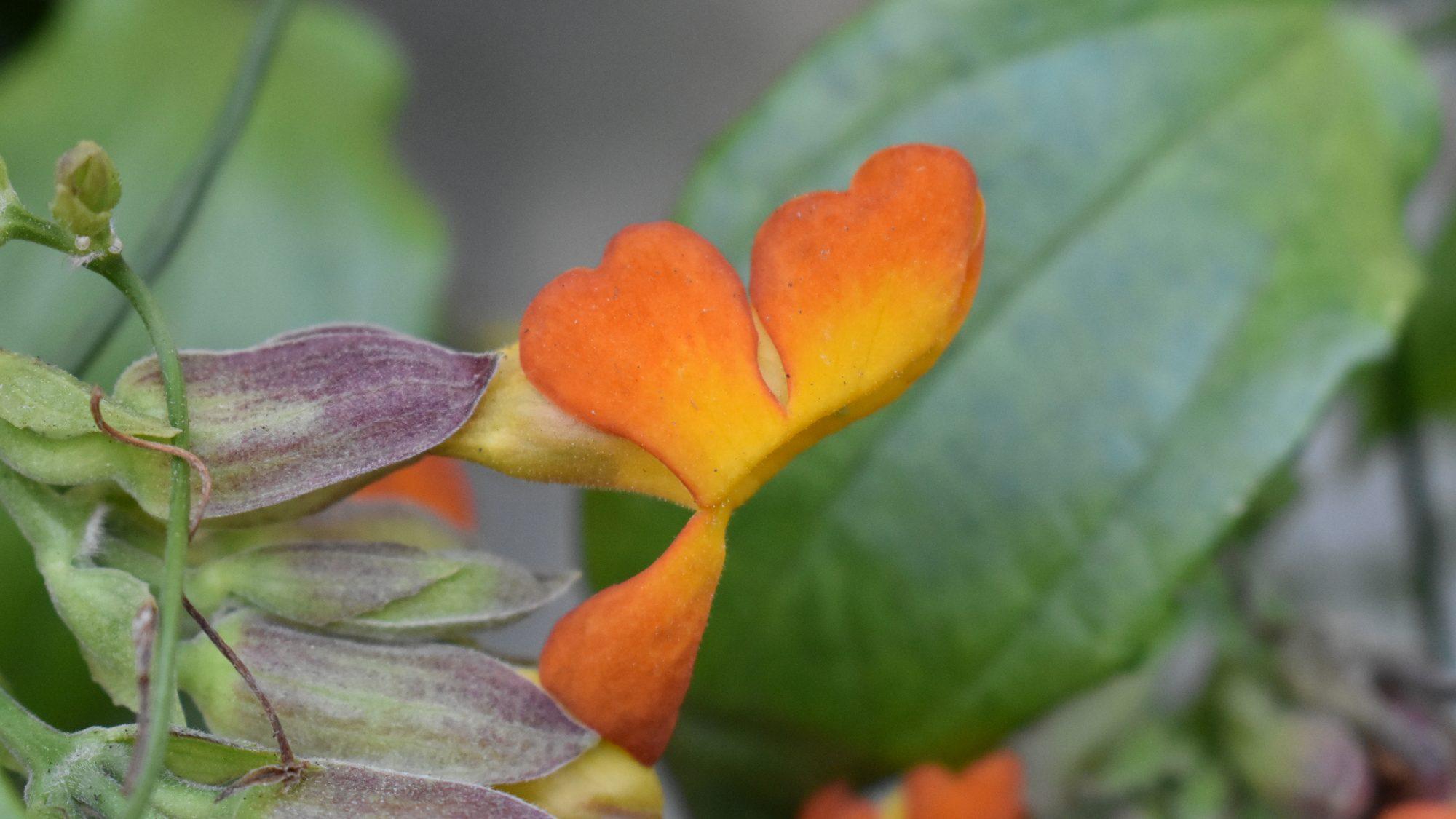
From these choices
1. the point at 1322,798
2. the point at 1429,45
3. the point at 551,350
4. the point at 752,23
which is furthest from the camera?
the point at 752,23

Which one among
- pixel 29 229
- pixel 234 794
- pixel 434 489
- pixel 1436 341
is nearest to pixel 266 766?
pixel 234 794

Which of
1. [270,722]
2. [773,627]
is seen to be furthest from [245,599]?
[773,627]

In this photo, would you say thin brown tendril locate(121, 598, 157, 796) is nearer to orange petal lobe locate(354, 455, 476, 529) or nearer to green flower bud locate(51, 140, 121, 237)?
green flower bud locate(51, 140, 121, 237)

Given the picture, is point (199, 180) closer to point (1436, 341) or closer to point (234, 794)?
point (234, 794)

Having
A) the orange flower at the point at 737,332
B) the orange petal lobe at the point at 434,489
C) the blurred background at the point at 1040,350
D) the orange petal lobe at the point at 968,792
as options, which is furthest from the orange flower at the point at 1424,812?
the orange petal lobe at the point at 434,489

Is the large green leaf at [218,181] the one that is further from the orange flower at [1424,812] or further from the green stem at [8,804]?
the orange flower at [1424,812]

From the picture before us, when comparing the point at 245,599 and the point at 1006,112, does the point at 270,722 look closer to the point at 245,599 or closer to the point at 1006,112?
the point at 245,599
